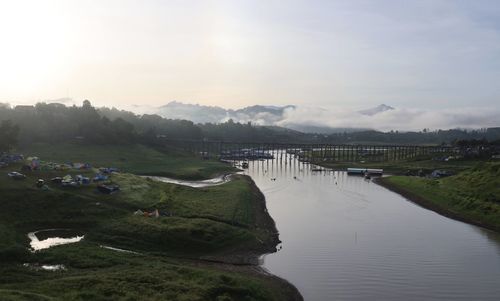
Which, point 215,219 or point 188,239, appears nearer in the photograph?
point 188,239

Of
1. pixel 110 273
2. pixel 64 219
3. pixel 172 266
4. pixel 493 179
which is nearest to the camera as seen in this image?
pixel 110 273

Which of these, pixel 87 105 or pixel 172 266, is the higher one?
pixel 87 105

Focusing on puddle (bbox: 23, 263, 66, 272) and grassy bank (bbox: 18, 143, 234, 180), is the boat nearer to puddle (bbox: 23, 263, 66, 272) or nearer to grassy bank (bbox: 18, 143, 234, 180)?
grassy bank (bbox: 18, 143, 234, 180)

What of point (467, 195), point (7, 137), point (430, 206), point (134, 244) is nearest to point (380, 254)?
point (134, 244)

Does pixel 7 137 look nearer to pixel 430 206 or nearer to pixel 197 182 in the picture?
pixel 197 182

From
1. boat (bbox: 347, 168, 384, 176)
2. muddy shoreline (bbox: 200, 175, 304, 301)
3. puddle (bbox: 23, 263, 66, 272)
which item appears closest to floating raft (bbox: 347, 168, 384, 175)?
boat (bbox: 347, 168, 384, 176)

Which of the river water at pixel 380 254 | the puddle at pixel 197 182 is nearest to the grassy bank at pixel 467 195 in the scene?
the river water at pixel 380 254

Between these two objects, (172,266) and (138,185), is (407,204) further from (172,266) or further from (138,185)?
(172,266)

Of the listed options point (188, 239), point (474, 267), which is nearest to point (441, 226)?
point (474, 267)
